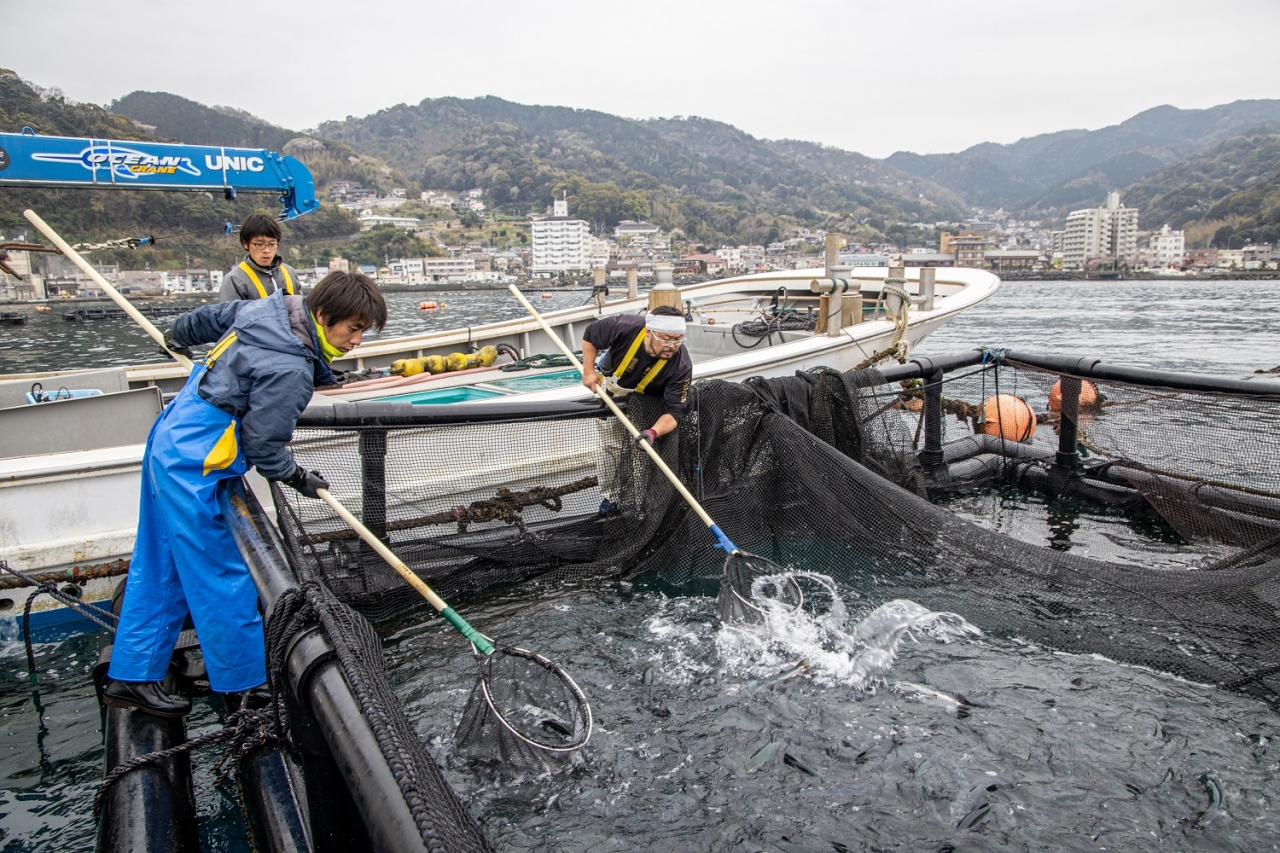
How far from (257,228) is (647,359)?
9.12ft

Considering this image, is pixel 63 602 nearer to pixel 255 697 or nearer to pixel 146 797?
pixel 255 697

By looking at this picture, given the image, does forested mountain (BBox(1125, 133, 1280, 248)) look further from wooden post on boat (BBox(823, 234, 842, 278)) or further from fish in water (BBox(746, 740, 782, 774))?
fish in water (BBox(746, 740, 782, 774))

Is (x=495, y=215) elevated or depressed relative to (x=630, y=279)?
elevated

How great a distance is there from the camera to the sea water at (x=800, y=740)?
302 centimetres

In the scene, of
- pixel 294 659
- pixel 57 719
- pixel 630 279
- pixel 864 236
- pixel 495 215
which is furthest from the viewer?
pixel 495 215

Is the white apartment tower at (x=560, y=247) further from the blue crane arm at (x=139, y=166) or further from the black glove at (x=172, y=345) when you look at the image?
the black glove at (x=172, y=345)

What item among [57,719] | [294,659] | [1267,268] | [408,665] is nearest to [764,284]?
[408,665]

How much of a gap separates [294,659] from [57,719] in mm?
3774

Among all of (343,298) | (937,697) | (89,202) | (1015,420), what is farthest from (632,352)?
(89,202)

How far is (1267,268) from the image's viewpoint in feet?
300

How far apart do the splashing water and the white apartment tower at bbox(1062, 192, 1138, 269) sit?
5943 inches

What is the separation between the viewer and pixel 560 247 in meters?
145

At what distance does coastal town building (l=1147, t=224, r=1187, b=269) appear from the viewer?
11188 centimetres

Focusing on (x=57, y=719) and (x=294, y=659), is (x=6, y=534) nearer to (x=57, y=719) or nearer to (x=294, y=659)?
(x=57, y=719)
